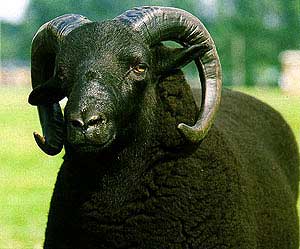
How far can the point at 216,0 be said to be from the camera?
313 feet

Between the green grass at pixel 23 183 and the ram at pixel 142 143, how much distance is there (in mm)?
3950

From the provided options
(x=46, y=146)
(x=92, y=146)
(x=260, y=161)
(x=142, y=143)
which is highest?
(x=92, y=146)

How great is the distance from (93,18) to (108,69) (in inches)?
3838

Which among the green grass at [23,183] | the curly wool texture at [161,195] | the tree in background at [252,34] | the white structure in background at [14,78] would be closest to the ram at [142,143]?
the curly wool texture at [161,195]

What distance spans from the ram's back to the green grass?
2.95 m

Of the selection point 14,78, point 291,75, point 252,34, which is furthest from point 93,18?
point 291,75

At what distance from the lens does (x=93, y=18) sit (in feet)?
333

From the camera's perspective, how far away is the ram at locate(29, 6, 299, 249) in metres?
5.06

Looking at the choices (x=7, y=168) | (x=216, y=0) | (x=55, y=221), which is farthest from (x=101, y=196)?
(x=216, y=0)

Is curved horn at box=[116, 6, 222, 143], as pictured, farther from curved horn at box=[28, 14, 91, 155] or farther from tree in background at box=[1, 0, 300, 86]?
tree in background at box=[1, 0, 300, 86]

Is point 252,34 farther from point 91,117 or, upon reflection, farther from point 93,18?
point 91,117

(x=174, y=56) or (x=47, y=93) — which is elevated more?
(x=174, y=56)

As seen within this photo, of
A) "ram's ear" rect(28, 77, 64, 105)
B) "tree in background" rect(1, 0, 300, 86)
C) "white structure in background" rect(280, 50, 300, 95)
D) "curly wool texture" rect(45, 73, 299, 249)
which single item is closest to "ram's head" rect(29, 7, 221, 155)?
"ram's ear" rect(28, 77, 64, 105)

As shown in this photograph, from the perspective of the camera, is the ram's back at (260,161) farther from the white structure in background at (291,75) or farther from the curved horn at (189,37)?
the white structure in background at (291,75)
